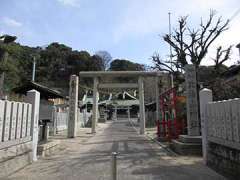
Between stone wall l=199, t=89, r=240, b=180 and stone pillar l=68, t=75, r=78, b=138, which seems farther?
stone pillar l=68, t=75, r=78, b=138

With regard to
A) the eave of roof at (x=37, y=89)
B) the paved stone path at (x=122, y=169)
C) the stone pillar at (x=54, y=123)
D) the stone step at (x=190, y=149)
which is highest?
the eave of roof at (x=37, y=89)

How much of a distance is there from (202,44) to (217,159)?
10.8 m

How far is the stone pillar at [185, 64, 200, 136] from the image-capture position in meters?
11.1

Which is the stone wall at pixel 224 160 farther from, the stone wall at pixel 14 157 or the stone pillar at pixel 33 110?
the stone pillar at pixel 33 110

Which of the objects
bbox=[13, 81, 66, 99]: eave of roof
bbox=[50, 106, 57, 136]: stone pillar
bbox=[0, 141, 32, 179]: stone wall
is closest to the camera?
bbox=[0, 141, 32, 179]: stone wall

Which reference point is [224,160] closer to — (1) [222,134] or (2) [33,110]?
(1) [222,134]

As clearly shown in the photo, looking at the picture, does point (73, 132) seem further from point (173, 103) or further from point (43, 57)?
point (43, 57)

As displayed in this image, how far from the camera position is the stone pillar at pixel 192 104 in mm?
11102

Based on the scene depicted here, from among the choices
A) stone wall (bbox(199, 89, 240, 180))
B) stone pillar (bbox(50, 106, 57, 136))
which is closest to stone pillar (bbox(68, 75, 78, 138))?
stone pillar (bbox(50, 106, 57, 136))

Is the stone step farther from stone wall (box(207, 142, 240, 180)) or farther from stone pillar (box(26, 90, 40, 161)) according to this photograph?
stone pillar (box(26, 90, 40, 161))

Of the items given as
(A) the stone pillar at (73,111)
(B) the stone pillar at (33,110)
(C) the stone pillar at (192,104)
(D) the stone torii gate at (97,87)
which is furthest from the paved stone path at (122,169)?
(D) the stone torii gate at (97,87)

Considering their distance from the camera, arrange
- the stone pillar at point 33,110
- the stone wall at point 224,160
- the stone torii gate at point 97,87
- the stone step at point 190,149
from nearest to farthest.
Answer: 1. the stone wall at point 224,160
2. the stone pillar at point 33,110
3. the stone step at point 190,149
4. the stone torii gate at point 97,87

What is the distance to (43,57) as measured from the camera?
6194cm

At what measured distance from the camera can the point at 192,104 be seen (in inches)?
447
